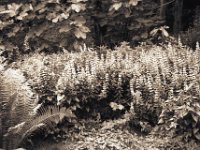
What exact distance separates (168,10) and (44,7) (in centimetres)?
281

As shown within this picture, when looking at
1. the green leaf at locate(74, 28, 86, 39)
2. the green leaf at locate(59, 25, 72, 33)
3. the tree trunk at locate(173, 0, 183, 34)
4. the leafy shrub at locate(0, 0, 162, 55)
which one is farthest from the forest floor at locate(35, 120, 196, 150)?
the tree trunk at locate(173, 0, 183, 34)

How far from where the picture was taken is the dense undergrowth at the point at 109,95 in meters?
5.66

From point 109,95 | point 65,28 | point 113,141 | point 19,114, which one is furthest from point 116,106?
point 65,28

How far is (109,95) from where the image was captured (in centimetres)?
642

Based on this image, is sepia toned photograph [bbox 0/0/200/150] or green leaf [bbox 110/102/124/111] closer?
sepia toned photograph [bbox 0/0/200/150]

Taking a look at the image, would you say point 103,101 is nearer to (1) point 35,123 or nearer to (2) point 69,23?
(1) point 35,123

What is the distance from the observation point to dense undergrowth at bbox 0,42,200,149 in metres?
5.66

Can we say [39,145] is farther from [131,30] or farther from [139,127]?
[131,30]

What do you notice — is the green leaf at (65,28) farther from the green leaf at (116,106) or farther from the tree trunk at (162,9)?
the green leaf at (116,106)

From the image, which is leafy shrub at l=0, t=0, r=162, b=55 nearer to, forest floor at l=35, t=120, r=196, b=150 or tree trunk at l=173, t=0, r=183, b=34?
tree trunk at l=173, t=0, r=183, b=34

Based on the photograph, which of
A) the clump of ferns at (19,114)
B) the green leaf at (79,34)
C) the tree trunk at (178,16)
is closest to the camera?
the clump of ferns at (19,114)

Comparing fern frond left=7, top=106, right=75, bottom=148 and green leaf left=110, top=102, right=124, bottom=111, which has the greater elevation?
green leaf left=110, top=102, right=124, bottom=111

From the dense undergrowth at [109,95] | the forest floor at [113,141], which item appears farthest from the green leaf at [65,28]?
the forest floor at [113,141]

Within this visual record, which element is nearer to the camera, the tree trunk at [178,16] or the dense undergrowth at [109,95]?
the dense undergrowth at [109,95]
